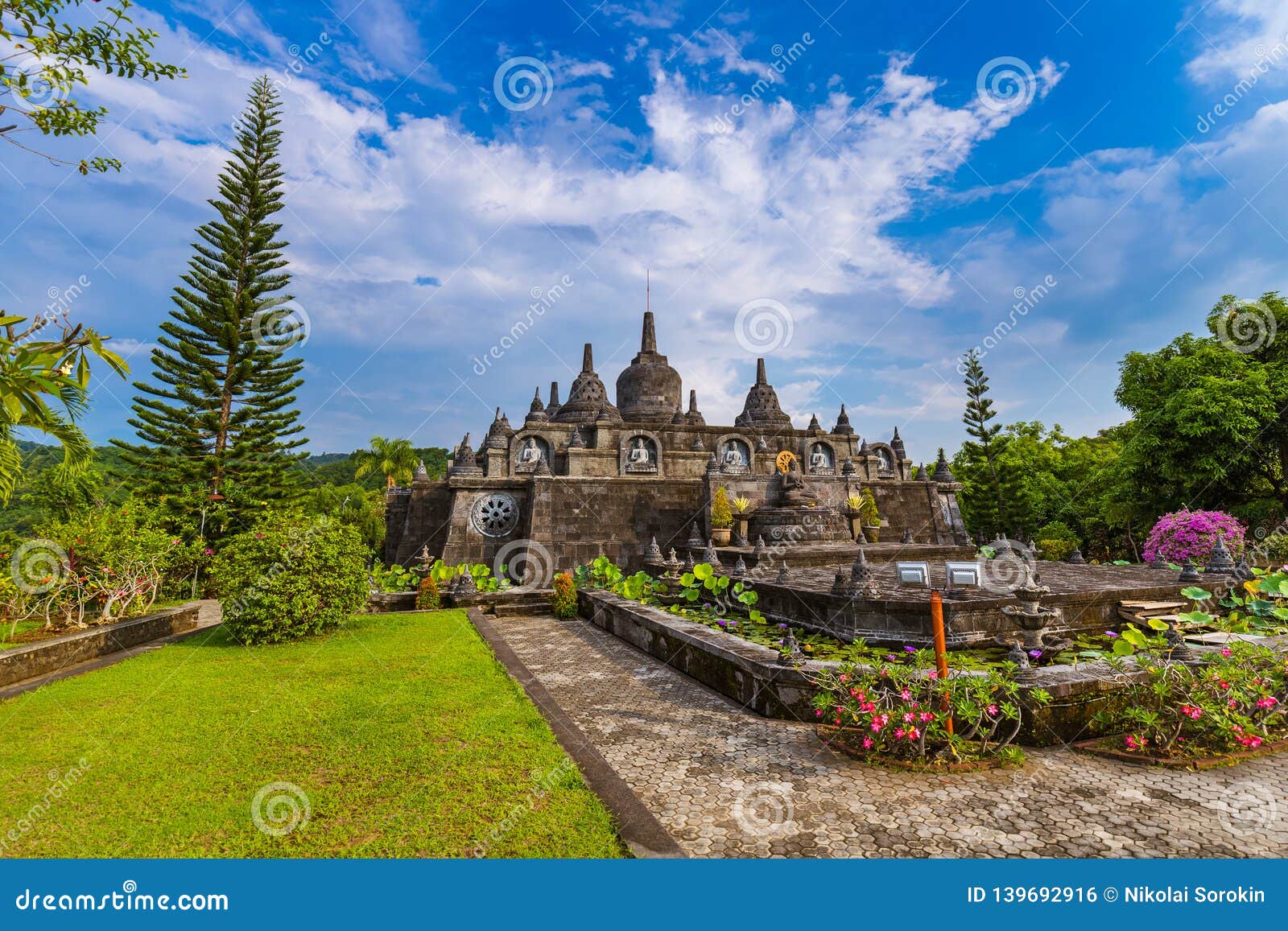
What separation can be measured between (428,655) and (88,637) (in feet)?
11.9

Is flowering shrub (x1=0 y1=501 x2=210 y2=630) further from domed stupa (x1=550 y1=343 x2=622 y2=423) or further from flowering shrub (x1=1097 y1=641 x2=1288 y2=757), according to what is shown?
domed stupa (x1=550 y1=343 x2=622 y2=423)

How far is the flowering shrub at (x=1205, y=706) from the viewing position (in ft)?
11.8

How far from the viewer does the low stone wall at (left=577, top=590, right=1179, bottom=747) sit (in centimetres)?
390

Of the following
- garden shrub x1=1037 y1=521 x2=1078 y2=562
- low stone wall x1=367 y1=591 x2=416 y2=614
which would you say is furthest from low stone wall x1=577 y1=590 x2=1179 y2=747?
garden shrub x1=1037 y1=521 x2=1078 y2=562

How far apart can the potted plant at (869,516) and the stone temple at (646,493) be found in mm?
537

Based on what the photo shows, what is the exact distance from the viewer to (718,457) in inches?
902

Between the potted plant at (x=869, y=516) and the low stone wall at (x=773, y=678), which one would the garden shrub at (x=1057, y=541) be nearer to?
the potted plant at (x=869, y=516)

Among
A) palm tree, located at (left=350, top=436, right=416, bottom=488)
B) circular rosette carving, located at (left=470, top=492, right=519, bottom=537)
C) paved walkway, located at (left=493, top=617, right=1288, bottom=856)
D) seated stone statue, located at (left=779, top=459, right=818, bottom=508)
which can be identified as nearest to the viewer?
paved walkway, located at (left=493, top=617, right=1288, bottom=856)

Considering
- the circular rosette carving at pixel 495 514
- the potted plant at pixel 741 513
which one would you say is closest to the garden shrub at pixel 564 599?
the potted plant at pixel 741 513

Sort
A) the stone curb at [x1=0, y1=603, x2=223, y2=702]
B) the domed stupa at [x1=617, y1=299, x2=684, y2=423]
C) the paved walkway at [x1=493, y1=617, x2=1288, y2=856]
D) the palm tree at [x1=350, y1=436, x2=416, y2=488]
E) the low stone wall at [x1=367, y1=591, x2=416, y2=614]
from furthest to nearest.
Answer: the palm tree at [x1=350, y1=436, x2=416, y2=488], the domed stupa at [x1=617, y1=299, x2=684, y2=423], the low stone wall at [x1=367, y1=591, x2=416, y2=614], the stone curb at [x1=0, y1=603, x2=223, y2=702], the paved walkway at [x1=493, y1=617, x2=1288, y2=856]

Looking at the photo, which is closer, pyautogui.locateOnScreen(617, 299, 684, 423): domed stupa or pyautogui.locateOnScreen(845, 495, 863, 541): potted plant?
pyautogui.locateOnScreen(845, 495, 863, 541): potted plant

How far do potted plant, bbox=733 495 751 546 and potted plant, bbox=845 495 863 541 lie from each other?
121 inches

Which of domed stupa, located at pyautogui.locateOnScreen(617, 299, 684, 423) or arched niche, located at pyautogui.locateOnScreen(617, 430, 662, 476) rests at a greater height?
domed stupa, located at pyautogui.locateOnScreen(617, 299, 684, 423)

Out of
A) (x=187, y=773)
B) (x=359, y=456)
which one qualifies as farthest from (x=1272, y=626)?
(x=359, y=456)
